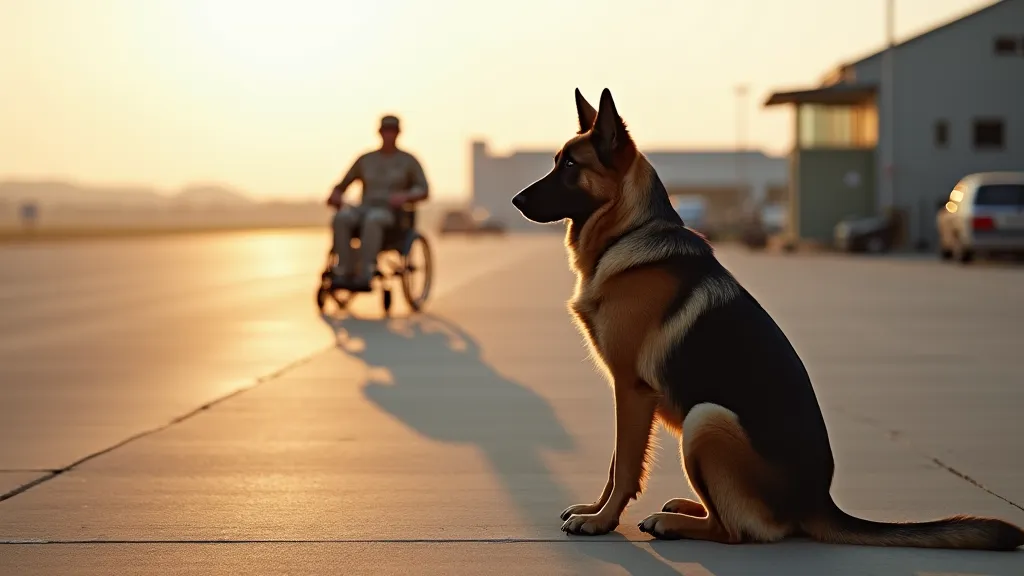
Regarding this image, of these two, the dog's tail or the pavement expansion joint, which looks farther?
the pavement expansion joint

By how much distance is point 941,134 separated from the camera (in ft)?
151

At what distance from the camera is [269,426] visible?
26.3 feet

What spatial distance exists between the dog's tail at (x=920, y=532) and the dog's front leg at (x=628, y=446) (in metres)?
0.61

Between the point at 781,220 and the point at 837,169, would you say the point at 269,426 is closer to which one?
the point at 837,169

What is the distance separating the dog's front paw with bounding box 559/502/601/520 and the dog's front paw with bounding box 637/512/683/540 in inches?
9.1

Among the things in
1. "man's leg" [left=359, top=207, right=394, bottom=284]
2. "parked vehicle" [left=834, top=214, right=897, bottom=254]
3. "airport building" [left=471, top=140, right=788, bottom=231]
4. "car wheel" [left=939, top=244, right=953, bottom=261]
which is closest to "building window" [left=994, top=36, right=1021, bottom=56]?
"parked vehicle" [left=834, top=214, right=897, bottom=254]

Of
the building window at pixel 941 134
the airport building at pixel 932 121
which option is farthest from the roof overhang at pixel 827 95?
the building window at pixel 941 134

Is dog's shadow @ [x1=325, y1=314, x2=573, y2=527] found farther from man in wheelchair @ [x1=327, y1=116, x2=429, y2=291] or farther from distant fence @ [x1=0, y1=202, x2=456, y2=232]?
distant fence @ [x1=0, y1=202, x2=456, y2=232]

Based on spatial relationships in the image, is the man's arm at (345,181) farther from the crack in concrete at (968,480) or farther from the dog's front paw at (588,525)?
the dog's front paw at (588,525)

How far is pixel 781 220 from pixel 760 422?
71164 mm

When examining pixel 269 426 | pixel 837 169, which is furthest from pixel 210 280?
pixel 837 169

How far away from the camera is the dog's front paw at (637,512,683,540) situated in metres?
5.02

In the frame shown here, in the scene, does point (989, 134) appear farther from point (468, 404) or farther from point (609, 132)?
point (609, 132)

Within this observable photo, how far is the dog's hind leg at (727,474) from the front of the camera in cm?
466
